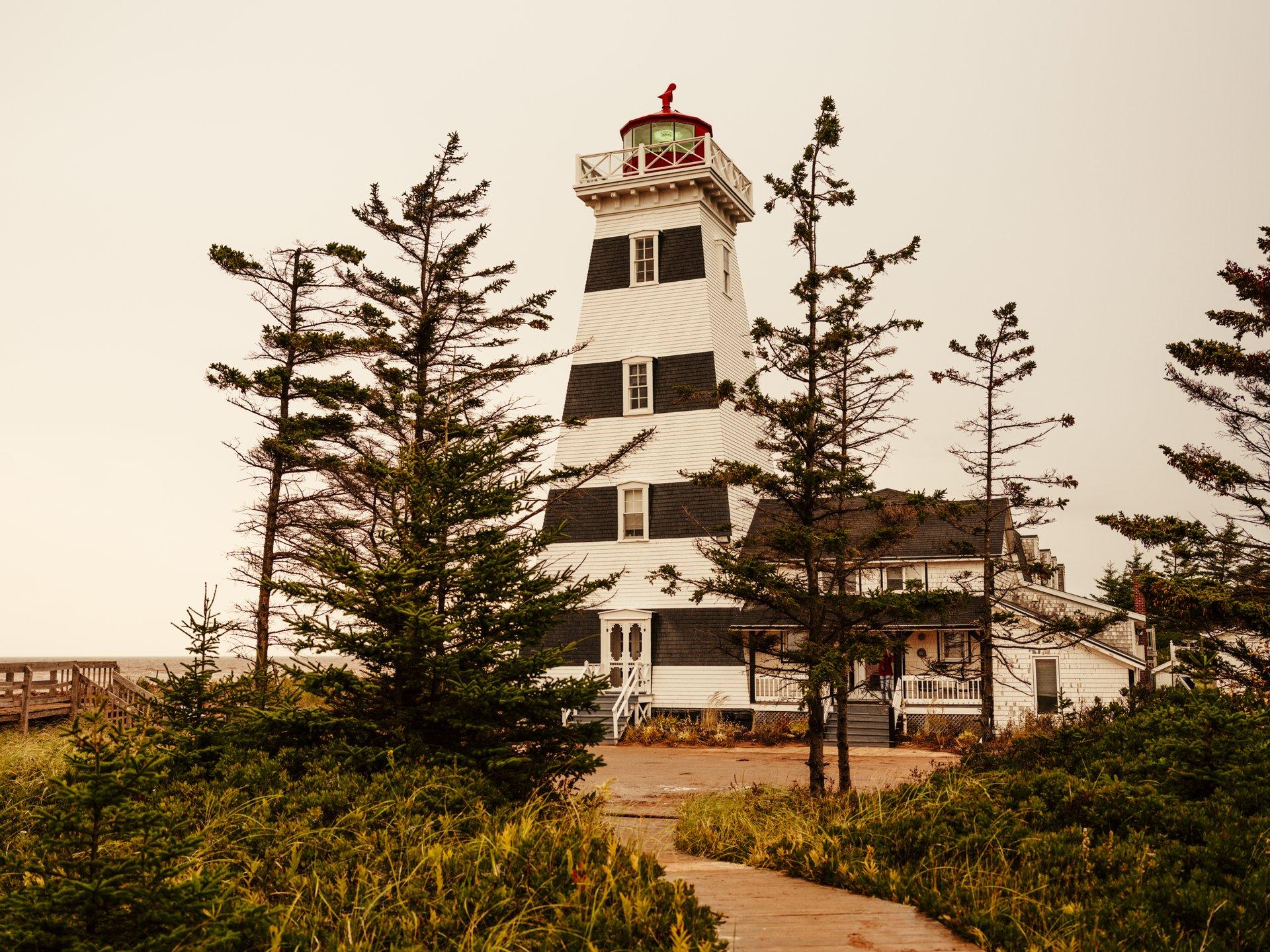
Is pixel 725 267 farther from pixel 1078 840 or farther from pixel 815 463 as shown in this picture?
pixel 1078 840

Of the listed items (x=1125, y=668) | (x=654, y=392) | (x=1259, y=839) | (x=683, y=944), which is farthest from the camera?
(x=654, y=392)

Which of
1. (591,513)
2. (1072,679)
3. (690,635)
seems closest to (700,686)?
(690,635)

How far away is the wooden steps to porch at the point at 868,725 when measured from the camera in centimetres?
2783

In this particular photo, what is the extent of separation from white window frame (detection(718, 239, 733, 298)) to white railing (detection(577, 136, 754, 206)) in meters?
1.93

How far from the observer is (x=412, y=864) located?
21.8ft

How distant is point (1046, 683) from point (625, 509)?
13673mm

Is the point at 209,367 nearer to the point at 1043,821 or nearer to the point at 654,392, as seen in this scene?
the point at 654,392

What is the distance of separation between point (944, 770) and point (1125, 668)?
2022 cm

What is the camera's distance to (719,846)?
404 inches

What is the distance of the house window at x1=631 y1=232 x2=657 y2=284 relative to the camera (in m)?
32.0

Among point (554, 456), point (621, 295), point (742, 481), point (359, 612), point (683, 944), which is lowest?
point (683, 944)

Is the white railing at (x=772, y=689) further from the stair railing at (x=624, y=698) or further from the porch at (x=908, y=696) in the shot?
the stair railing at (x=624, y=698)

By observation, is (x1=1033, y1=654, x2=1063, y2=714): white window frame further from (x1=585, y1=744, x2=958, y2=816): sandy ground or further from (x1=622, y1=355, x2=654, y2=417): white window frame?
(x1=622, y1=355, x2=654, y2=417): white window frame

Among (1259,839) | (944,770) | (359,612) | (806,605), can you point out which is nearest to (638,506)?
(806,605)
